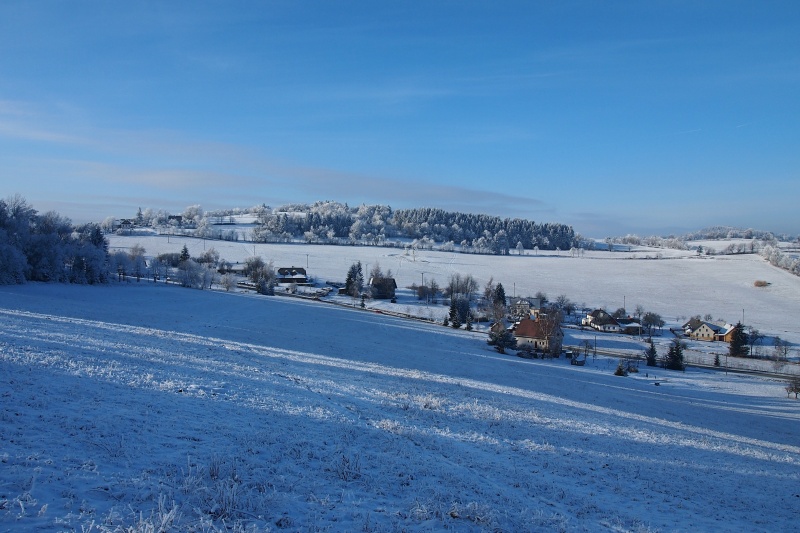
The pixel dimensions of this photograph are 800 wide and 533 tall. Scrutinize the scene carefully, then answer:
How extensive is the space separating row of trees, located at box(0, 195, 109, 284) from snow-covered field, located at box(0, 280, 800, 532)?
84.0 ft

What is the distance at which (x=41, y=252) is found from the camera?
59531 mm

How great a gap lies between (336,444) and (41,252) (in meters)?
65.9

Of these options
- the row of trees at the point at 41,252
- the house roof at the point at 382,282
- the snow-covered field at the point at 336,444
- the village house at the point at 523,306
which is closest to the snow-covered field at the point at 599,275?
the house roof at the point at 382,282

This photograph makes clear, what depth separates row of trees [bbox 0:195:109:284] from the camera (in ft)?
174

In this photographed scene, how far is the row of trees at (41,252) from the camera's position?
52906 mm

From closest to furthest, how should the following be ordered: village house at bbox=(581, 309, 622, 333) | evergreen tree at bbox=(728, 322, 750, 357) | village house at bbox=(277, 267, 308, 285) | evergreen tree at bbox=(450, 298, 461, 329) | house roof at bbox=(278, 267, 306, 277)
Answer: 1. evergreen tree at bbox=(728, 322, 750, 357)
2. evergreen tree at bbox=(450, 298, 461, 329)
3. village house at bbox=(581, 309, 622, 333)
4. village house at bbox=(277, 267, 308, 285)
5. house roof at bbox=(278, 267, 306, 277)

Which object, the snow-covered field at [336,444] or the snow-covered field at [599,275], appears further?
the snow-covered field at [599,275]

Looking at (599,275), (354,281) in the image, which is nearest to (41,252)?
(354,281)

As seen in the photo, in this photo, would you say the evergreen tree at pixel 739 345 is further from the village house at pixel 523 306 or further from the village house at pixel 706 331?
the village house at pixel 523 306

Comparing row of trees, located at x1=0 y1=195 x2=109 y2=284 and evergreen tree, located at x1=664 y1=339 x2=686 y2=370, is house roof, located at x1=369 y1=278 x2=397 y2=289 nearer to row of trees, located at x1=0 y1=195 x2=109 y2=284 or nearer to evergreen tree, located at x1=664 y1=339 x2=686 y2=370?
row of trees, located at x1=0 y1=195 x2=109 y2=284

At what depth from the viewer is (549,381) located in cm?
3241

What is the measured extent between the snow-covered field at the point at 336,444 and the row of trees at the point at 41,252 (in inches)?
1009

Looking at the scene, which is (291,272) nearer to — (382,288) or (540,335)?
(382,288)

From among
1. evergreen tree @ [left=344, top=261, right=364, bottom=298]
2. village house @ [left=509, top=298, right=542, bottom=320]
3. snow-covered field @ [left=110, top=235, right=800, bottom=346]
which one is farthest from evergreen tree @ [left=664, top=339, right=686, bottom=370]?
evergreen tree @ [left=344, top=261, right=364, bottom=298]
